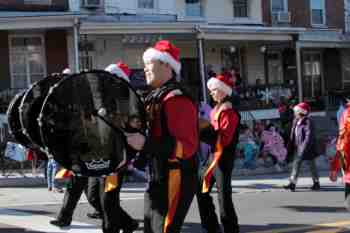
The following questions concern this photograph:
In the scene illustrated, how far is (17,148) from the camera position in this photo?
15.3 meters

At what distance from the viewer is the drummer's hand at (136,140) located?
4941 millimetres

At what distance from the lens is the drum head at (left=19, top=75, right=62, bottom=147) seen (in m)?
5.53

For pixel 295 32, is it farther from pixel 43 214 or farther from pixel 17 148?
pixel 43 214

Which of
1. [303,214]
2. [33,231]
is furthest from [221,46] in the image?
[33,231]

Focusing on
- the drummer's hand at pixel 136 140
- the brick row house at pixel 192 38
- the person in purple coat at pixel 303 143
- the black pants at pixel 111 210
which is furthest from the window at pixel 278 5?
the drummer's hand at pixel 136 140

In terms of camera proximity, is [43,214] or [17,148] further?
[17,148]

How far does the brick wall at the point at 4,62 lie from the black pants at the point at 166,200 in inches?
699

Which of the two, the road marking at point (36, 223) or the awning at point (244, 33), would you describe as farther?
the awning at point (244, 33)

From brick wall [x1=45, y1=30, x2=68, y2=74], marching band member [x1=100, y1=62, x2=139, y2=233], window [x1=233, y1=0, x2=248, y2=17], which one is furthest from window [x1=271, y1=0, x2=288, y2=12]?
marching band member [x1=100, y1=62, x2=139, y2=233]

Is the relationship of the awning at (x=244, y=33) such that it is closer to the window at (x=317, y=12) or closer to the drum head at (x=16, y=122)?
the window at (x=317, y=12)

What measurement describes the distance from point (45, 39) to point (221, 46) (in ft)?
23.4

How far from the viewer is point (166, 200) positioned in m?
5.11

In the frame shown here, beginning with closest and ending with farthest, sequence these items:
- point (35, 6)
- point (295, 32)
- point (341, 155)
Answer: point (341, 155) → point (35, 6) → point (295, 32)

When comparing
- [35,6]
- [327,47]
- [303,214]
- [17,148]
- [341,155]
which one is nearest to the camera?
[341,155]
